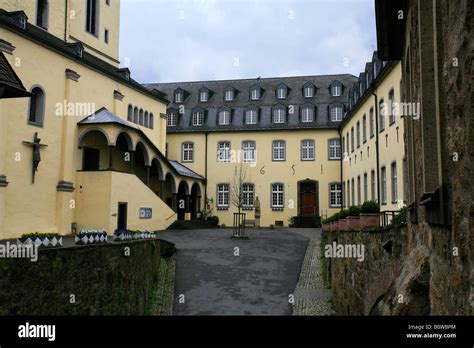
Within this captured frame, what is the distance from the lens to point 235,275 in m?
15.6

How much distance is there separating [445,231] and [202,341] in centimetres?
209

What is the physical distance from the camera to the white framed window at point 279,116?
119ft

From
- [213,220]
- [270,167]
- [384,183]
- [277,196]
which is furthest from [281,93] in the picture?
[384,183]

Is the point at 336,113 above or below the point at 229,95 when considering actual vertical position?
below

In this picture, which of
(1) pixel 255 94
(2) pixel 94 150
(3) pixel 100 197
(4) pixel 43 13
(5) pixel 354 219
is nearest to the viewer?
(5) pixel 354 219

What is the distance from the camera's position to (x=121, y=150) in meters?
26.5

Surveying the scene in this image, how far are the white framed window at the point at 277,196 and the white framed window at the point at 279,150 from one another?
2.19 metres

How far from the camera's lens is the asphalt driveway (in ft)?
41.6

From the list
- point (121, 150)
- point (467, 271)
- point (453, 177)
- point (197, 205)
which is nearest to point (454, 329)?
point (467, 271)

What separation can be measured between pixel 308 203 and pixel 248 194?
4.72 m

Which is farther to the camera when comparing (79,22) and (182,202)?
(182,202)

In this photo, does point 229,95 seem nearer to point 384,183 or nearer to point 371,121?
point 371,121

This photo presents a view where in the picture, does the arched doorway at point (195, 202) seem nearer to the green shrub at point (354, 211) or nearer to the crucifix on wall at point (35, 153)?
the crucifix on wall at point (35, 153)

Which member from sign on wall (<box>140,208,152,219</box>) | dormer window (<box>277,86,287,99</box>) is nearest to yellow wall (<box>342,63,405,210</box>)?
dormer window (<box>277,86,287,99</box>)
